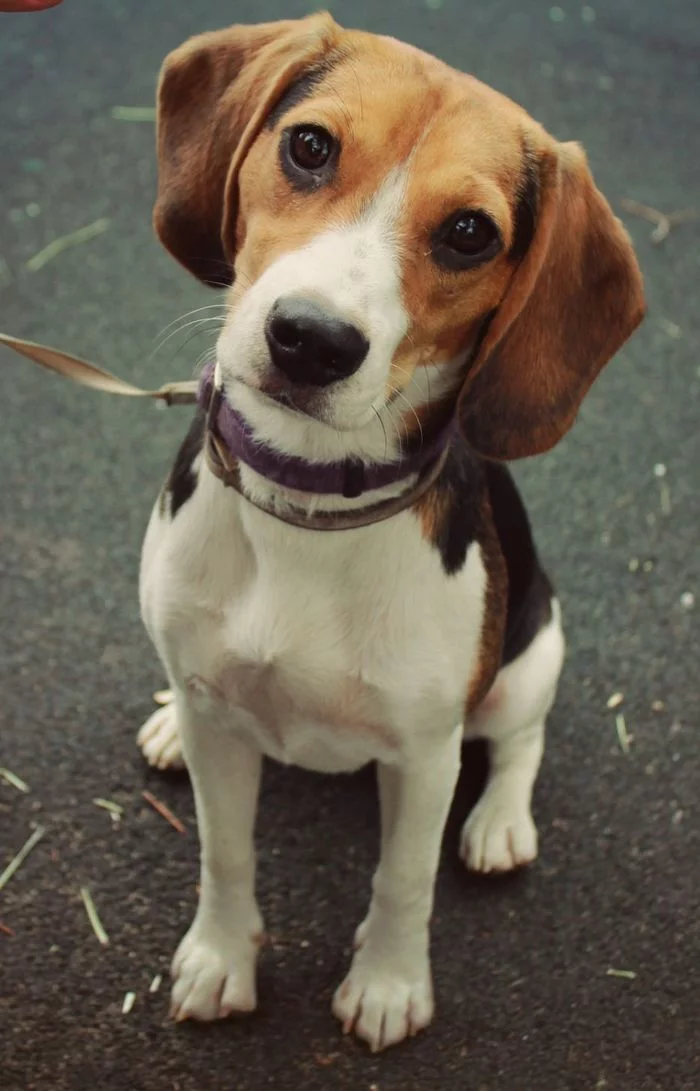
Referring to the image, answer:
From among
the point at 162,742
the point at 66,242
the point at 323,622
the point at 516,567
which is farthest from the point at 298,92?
the point at 66,242

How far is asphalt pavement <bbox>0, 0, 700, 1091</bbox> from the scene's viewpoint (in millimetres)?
2287

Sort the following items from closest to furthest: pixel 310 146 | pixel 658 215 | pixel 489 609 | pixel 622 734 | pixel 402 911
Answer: pixel 310 146
pixel 489 609
pixel 402 911
pixel 622 734
pixel 658 215

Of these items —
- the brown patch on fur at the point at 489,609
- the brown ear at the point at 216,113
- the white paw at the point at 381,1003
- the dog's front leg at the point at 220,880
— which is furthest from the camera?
the white paw at the point at 381,1003

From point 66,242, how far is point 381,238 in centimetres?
248

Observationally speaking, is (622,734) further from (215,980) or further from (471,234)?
(471,234)

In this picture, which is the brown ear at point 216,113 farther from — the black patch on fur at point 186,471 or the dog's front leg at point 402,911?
the dog's front leg at point 402,911

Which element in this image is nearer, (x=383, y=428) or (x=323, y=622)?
(x=383, y=428)

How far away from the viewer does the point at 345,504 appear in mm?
1754

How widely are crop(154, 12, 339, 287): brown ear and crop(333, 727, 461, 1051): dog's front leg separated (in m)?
0.84

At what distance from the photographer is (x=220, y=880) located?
2207 mm

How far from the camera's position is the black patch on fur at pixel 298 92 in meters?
1.63

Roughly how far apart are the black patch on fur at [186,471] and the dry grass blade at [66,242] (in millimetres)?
1973

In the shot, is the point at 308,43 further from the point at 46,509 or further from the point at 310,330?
the point at 46,509

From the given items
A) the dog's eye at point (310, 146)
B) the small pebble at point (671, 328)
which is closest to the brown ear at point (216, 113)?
the dog's eye at point (310, 146)
